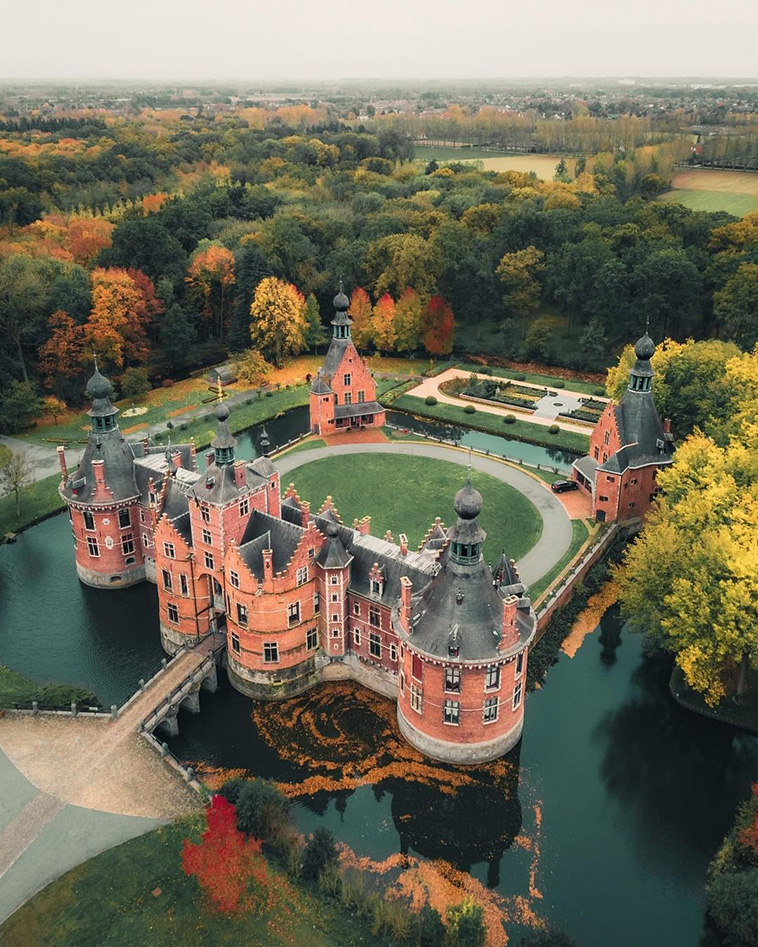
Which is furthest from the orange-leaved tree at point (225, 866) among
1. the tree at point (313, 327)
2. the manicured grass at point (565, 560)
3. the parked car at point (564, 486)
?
the tree at point (313, 327)

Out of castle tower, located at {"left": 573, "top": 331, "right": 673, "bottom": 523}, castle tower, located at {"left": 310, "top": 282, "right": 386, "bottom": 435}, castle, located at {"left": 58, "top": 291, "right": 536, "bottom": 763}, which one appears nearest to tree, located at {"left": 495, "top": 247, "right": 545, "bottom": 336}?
castle tower, located at {"left": 310, "top": 282, "right": 386, "bottom": 435}

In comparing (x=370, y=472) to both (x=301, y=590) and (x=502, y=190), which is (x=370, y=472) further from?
(x=502, y=190)

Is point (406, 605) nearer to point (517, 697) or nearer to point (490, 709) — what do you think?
point (490, 709)

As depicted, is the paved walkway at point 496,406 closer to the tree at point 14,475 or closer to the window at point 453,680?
the tree at point 14,475

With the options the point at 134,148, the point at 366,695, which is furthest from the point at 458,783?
the point at 134,148

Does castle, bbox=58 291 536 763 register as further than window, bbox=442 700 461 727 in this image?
No

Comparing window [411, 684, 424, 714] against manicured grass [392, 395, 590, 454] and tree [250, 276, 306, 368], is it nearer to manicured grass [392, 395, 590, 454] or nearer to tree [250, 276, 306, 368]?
manicured grass [392, 395, 590, 454]

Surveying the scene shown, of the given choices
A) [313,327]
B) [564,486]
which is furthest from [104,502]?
[313,327]
